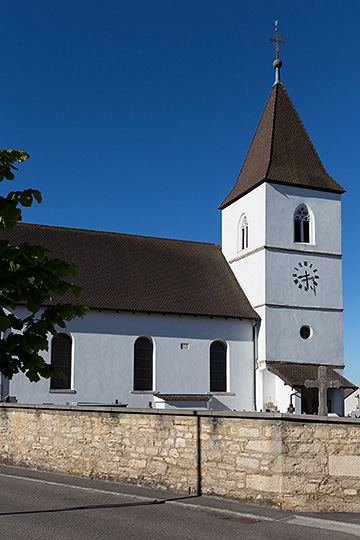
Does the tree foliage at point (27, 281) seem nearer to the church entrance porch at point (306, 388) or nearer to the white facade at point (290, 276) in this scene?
the church entrance porch at point (306, 388)

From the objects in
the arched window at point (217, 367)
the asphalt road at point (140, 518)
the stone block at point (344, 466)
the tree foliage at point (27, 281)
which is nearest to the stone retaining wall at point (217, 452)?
the stone block at point (344, 466)

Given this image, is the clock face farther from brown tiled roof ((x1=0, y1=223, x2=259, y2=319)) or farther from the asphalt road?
the asphalt road

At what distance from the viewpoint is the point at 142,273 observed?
104 feet

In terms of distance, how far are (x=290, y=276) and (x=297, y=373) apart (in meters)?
5.07

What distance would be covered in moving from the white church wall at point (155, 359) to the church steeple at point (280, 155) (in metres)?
8.06

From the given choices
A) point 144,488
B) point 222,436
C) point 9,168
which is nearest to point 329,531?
point 222,436

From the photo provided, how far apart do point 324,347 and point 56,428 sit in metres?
19.3

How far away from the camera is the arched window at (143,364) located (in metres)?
29.0

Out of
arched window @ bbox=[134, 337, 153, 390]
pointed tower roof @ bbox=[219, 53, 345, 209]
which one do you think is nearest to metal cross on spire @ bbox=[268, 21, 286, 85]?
pointed tower roof @ bbox=[219, 53, 345, 209]

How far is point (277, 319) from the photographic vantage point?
31453 millimetres

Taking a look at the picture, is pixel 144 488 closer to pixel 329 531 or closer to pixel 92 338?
pixel 329 531

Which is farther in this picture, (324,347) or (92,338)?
(324,347)

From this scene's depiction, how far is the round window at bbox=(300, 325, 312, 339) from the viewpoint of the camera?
32031 mm

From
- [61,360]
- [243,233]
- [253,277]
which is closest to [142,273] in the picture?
[253,277]
